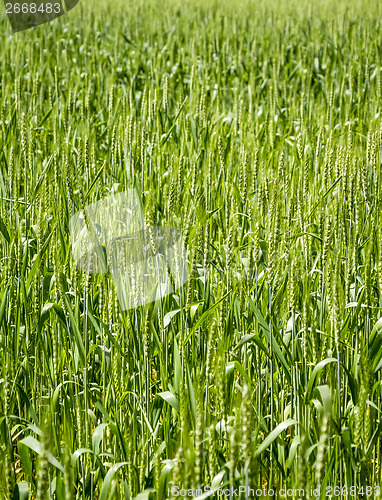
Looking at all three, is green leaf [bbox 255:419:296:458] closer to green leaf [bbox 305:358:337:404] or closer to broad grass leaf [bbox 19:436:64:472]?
green leaf [bbox 305:358:337:404]

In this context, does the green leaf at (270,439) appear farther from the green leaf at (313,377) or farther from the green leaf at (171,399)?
the green leaf at (171,399)

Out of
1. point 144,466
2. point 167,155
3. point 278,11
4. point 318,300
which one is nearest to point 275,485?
point 144,466

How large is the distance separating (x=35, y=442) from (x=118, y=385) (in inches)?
12.0

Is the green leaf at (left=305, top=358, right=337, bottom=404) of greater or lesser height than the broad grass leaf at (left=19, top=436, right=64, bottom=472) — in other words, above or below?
above

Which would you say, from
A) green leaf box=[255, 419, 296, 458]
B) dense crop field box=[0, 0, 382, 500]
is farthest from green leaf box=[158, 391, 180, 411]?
green leaf box=[255, 419, 296, 458]

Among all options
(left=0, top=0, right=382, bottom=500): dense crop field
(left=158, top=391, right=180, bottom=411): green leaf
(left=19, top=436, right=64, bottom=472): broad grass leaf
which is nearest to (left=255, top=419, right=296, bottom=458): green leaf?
(left=0, top=0, right=382, bottom=500): dense crop field

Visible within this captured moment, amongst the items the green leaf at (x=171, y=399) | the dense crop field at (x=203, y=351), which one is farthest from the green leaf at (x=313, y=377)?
the green leaf at (x=171, y=399)

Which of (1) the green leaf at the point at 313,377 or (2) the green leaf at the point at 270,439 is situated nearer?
(2) the green leaf at the point at 270,439

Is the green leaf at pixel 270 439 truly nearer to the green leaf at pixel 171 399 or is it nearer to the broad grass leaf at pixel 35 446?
the green leaf at pixel 171 399

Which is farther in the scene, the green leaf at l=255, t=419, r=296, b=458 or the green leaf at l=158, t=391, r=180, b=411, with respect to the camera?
the green leaf at l=158, t=391, r=180, b=411

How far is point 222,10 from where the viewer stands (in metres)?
8.41

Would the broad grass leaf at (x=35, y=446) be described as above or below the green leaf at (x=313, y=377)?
below

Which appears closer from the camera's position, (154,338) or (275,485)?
(275,485)

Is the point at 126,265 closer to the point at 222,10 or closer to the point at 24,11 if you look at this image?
the point at 24,11
